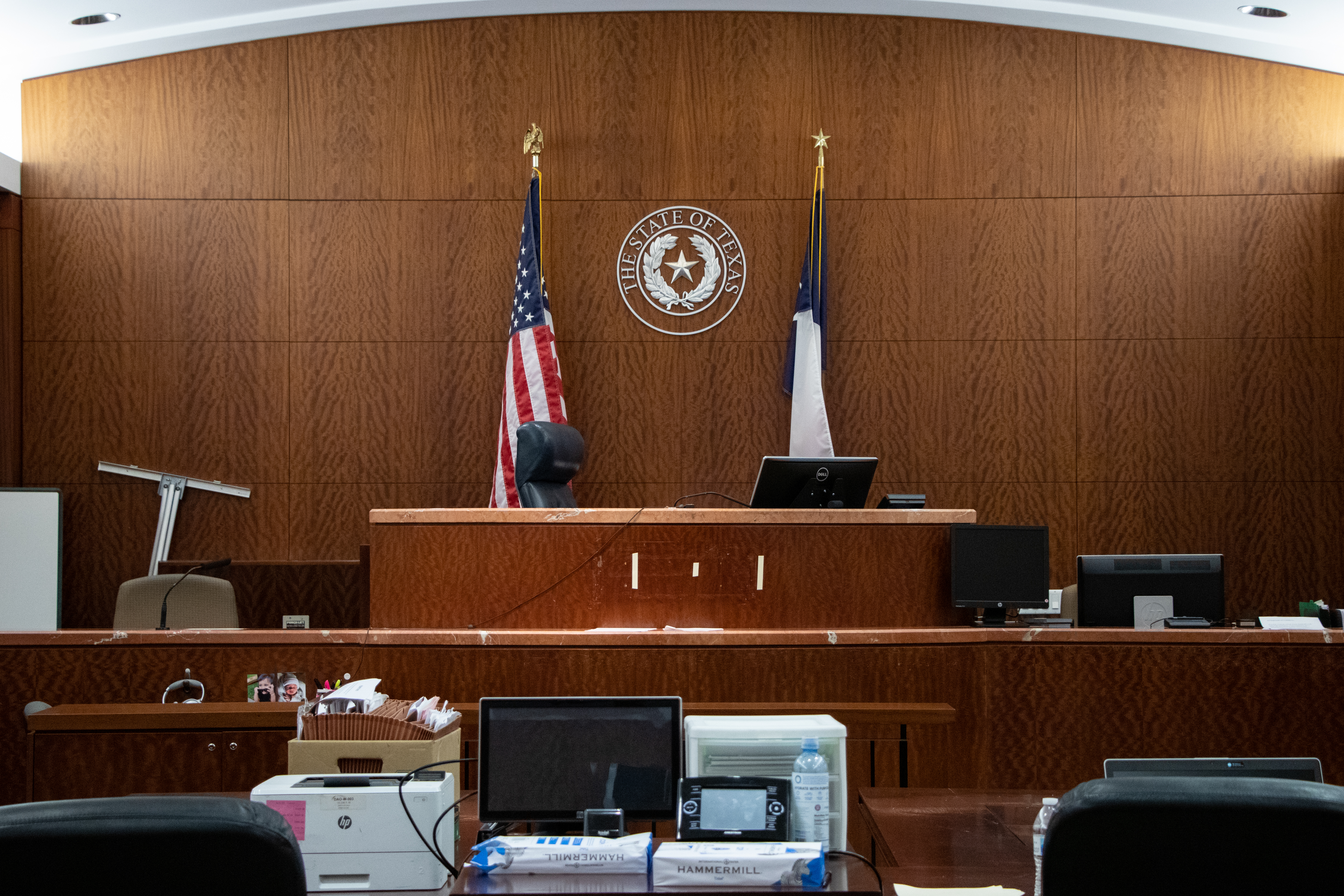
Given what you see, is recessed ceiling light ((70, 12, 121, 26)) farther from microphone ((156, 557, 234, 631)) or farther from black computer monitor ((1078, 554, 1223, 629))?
black computer monitor ((1078, 554, 1223, 629))

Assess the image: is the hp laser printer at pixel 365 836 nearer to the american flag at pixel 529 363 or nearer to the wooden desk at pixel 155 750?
the wooden desk at pixel 155 750

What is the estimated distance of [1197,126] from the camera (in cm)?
615

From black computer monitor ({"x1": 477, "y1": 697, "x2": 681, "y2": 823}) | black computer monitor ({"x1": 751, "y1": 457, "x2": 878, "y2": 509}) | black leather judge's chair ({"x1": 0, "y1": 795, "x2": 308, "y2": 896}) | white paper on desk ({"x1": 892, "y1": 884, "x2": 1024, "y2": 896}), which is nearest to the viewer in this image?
black leather judge's chair ({"x1": 0, "y1": 795, "x2": 308, "y2": 896})

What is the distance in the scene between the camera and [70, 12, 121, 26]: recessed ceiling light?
223 inches

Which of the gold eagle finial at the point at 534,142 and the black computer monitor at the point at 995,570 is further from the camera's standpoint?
the gold eagle finial at the point at 534,142

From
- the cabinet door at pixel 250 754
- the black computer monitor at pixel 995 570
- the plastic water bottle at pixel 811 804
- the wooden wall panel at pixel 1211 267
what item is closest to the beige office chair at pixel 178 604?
the cabinet door at pixel 250 754

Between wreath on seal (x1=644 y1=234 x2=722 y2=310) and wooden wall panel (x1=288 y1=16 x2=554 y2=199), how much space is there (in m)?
0.77

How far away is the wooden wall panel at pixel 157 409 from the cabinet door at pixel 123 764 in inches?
115

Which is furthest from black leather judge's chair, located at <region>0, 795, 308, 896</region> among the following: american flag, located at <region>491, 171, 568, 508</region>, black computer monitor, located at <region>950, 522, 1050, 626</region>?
american flag, located at <region>491, 171, 568, 508</region>

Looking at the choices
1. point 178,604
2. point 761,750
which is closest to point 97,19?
point 178,604

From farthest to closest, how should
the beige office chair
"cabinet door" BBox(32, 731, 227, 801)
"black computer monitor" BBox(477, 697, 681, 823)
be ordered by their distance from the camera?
the beige office chair < "cabinet door" BBox(32, 731, 227, 801) < "black computer monitor" BBox(477, 697, 681, 823)

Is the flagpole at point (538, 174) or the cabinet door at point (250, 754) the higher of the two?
the flagpole at point (538, 174)

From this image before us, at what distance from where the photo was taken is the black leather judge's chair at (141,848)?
3.88 feet

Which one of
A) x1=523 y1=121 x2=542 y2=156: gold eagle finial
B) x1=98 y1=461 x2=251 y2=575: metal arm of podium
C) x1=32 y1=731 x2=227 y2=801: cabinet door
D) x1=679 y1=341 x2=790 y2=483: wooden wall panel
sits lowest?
x1=32 y1=731 x2=227 y2=801: cabinet door
